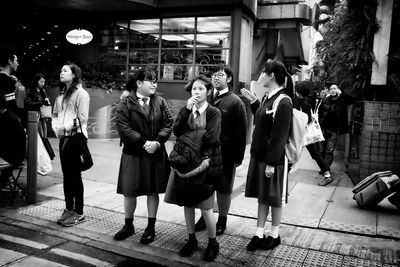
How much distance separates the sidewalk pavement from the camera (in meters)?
3.96

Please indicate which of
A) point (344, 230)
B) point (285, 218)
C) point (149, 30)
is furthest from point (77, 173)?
point (149, 30)

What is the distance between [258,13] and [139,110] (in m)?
12.6

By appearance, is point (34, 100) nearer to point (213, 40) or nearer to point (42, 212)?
point (42, 212)

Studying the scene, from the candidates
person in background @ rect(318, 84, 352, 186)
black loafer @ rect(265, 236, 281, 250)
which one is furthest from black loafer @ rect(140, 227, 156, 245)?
person in background @ rect(318, 84, 352, 186)

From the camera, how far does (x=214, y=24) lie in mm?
13297

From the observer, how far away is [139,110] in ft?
13.9

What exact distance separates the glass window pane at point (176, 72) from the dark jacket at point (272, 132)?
9.81 metres

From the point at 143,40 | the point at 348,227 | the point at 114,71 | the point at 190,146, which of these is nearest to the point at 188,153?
the point at 190,146

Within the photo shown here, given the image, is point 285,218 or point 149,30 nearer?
point 285,218

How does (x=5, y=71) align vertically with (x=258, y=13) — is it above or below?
below

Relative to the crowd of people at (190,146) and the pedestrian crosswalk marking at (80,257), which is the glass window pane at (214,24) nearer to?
the crowd of people at (190,146)

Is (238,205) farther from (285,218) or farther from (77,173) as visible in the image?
(77,173)

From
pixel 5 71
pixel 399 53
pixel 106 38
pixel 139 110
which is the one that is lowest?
pixel 139 110

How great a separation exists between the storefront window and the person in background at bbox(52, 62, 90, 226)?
897cm
